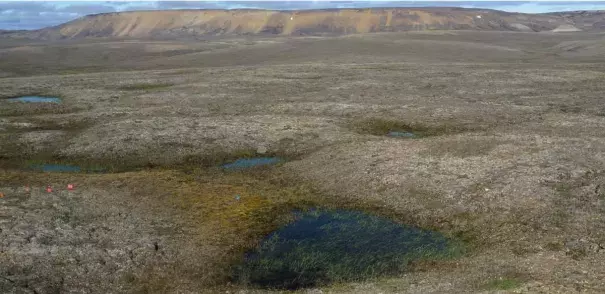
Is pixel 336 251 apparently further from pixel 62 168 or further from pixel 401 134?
pixel 62 168

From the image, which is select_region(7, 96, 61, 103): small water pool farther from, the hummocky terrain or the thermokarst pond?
the thermokarst pond

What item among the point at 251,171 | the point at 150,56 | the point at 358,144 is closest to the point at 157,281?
the point at 251,171

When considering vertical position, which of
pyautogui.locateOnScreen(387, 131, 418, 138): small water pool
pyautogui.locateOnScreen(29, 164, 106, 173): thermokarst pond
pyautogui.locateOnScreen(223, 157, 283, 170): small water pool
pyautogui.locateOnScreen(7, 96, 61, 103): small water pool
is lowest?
pyautogui.locateOnScreen(223, 157, 283, 170): small water pool

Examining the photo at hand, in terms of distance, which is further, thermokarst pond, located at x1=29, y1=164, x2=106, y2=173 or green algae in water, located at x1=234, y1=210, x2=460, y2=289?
thermokarst pond, located at x1=29, y1=164, x2=106, y2=173

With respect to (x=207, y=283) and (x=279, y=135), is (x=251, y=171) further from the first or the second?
(x=207, y=283)

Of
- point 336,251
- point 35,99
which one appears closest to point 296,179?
point 336,251

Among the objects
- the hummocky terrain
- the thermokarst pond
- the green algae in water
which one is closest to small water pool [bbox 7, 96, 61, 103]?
the hummocky terrain

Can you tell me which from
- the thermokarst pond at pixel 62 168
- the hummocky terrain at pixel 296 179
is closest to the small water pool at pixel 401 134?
the hummocky terrain at pixel 296 179
